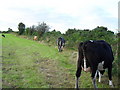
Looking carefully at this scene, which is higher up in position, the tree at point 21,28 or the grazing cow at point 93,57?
the tree at point 21,28

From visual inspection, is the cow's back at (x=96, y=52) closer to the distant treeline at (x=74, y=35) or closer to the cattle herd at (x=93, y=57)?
the cattle herd at (x=93, y=57)

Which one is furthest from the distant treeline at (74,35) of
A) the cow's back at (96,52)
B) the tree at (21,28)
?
the cow's back at (96,52)

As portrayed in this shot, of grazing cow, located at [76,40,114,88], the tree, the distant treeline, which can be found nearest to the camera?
grazing cow, located at [76,40,114,88]

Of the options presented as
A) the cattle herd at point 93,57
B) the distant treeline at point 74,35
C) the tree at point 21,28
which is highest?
the tree at point 21,28

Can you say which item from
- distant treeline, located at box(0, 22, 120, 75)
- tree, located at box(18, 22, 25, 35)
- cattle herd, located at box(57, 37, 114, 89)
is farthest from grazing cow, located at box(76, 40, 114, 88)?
tree, located at box(18, 22, 25, 35)

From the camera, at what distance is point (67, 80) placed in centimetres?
719

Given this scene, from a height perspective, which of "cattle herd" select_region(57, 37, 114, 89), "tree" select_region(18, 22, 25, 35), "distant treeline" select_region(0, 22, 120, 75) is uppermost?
"tree" select_region(18, 22, 25, 35)

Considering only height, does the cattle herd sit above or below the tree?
below

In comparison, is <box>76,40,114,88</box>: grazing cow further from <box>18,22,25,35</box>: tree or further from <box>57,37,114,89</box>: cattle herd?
<box>18,22,25,35</box>: tree

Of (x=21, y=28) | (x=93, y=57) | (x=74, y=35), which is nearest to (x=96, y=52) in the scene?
(x=93, y=57)

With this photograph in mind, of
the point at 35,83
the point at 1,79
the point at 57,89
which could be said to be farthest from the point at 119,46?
the point at 1,79

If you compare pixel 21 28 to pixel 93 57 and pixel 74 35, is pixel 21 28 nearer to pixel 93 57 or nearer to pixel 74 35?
pixel 74 35

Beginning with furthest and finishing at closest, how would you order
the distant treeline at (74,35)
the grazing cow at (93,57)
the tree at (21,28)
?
1. the tree at (21,28)
2. the distant treeline at (74,35)
3. the grazing cow at (93,57)

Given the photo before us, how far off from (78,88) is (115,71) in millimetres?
1819
